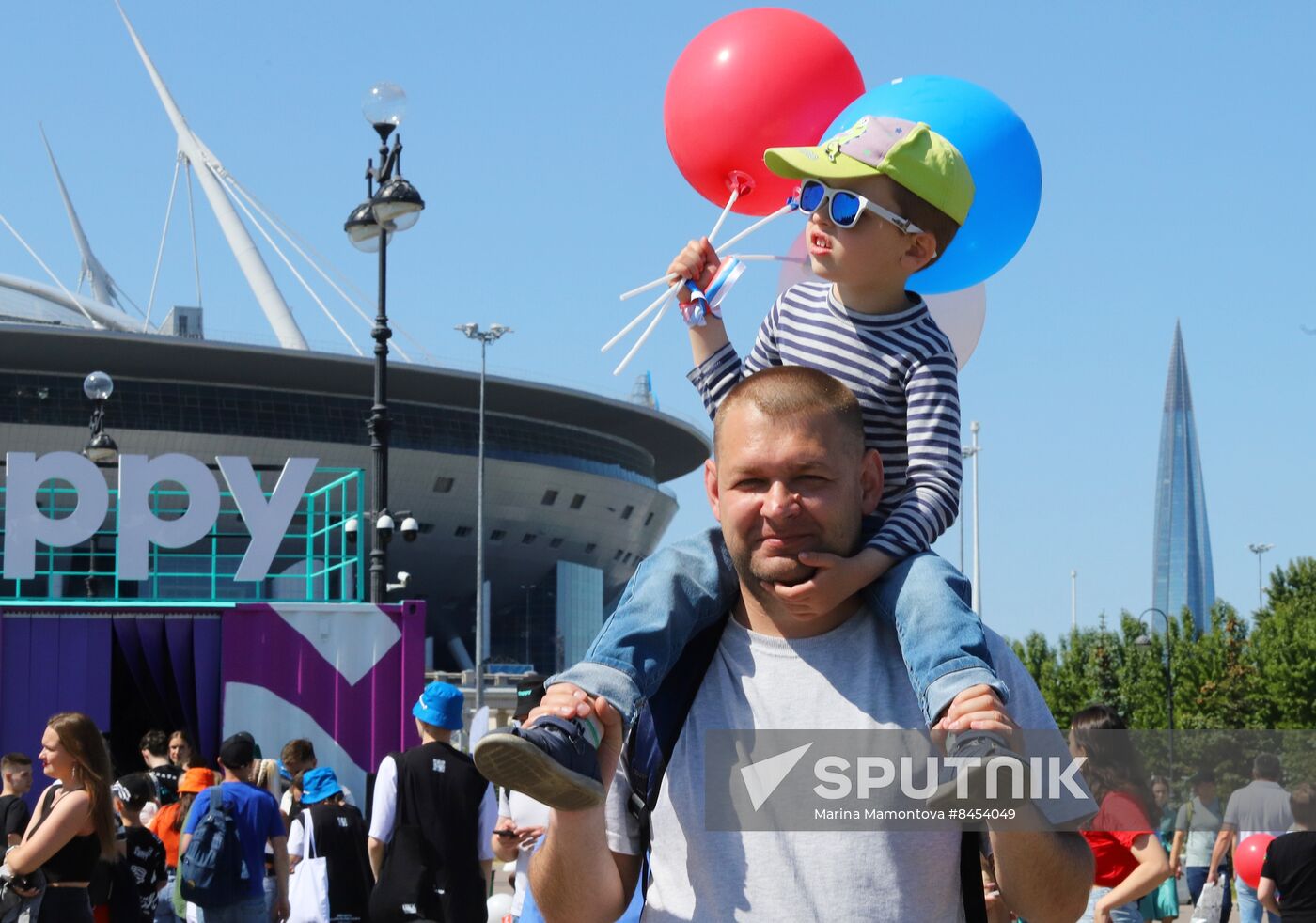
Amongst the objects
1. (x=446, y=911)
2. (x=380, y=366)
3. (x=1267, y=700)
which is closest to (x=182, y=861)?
(x=446, y=911)

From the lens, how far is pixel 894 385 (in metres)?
3.21

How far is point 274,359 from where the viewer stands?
6269 centimetres

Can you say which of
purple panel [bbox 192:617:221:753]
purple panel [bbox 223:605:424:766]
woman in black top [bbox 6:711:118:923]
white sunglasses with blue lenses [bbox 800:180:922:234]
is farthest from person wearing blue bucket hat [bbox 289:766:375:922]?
white sunglasses with blue lenses [bbox 800:180:922:234]

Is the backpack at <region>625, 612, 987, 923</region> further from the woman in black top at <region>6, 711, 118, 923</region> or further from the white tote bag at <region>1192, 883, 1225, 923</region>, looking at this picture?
the white tote bag at <region>1192, 883, 1225, 923</region>

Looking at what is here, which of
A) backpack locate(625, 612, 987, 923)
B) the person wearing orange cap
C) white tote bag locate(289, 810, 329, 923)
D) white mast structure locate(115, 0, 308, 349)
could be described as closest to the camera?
backpack locate(625, 612, 987, 923)

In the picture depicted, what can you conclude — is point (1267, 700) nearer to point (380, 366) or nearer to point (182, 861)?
point (380, 366)

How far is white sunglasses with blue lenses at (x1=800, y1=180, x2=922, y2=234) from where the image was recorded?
10.4 ft

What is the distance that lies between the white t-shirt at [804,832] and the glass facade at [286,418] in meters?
56.9

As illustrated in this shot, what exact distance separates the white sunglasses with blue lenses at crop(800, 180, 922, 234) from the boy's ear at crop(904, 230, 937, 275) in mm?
21

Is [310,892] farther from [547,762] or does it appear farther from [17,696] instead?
[547,762]

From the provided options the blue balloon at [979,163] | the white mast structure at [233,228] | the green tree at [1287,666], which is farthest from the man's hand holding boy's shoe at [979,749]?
the white mast structure at [233,228]

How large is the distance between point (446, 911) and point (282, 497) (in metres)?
8.72

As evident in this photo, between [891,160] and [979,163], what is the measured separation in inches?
34.3

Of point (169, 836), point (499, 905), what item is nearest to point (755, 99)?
point (499, 905)
